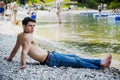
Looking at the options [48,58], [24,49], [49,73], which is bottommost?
[49,73]

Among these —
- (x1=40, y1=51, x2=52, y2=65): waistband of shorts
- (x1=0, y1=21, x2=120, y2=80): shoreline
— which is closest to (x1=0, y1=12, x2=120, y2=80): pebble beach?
(x1=0, y1=21, x2=120, y2=80): shoreline

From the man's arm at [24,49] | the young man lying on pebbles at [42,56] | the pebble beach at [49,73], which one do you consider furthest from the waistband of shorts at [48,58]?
the man's arm at [24,49]

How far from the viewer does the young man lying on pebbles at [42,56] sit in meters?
9.28

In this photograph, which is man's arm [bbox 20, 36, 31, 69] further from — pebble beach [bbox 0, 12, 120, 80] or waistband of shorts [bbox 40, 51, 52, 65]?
waistband of shorts [bbox 40, 51, 52, 65]

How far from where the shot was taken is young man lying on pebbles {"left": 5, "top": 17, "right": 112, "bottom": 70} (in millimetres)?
9281

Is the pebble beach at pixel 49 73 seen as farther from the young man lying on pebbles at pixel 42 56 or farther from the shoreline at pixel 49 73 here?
the young man lying on pebbles at pixel 42 56

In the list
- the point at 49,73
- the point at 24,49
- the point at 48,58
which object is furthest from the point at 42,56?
the point at 49,73

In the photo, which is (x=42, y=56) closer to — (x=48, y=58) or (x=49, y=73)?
(x=48, y=58)

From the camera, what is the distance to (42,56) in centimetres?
973

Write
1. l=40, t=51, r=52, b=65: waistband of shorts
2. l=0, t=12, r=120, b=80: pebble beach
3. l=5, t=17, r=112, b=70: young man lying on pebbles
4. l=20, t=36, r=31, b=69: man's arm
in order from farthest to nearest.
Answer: l=40, t=51, r=52, b=65: waistband of shorts → l=5, t=17, r=112, b=70: young man lying on pebbles → l=20, t=36, r=31, b=69: man's arm → l=0, t=12, r=120, b=80: pebble beach

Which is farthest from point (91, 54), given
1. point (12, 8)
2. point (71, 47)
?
point (12, 8)

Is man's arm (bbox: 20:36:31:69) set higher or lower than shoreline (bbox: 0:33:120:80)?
higher

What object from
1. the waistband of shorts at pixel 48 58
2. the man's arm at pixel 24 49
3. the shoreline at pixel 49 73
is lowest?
the shoreline at pixel 49 73

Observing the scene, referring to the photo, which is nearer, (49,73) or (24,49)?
(49,73)
